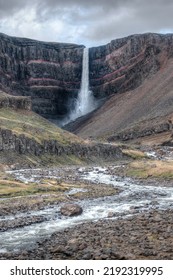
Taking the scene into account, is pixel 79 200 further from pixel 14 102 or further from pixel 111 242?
pixel 14 102

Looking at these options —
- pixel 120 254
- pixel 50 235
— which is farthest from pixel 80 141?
pixel 120 254

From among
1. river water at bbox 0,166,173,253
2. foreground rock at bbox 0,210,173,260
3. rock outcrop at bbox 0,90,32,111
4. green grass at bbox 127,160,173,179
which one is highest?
rock outcrop at bbox 0,90,32,111

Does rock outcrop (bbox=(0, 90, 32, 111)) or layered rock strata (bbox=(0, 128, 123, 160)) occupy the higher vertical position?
rock outcrop (bbox=(0, 90, 32, 111))

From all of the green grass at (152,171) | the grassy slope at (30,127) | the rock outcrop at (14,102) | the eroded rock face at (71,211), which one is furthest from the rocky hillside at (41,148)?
the eroded rock face at (71,211)

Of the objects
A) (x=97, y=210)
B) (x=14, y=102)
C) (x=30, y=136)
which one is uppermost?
(x=14, y=102)

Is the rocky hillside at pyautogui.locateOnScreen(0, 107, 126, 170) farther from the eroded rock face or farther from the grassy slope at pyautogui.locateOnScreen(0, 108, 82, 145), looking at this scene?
the eroded rock face

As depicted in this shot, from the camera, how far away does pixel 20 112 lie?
180250mm

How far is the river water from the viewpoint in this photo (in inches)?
1610

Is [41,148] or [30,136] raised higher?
[30,136]

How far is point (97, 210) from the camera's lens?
5544 cm

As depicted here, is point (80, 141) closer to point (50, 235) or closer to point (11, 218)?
point (11, 218)

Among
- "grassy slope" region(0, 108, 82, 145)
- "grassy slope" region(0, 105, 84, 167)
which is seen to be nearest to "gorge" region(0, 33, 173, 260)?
"grassy slope" region(0, 105, 84, 167)

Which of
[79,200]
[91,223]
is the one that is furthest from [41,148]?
[91,223]
